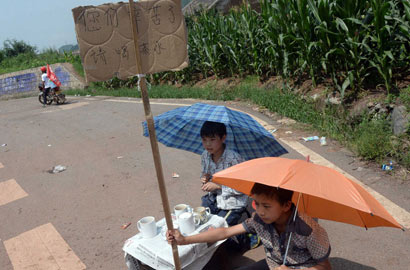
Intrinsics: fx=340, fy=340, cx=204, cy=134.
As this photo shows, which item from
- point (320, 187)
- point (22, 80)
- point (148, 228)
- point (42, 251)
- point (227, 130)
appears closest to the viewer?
point (320, 187)

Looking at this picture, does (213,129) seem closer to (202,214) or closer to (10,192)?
(202,214)

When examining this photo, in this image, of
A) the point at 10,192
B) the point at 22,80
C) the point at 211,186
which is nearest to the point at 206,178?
the point at 211,186

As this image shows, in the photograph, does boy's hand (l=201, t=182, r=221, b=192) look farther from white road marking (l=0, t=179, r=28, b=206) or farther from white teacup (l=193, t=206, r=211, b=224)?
white road marking (l=0, t=179, r=28, b=206)

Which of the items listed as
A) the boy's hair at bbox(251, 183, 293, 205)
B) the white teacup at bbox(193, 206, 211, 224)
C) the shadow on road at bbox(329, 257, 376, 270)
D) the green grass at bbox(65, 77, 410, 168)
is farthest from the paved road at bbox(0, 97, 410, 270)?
the boy's hair at bbox(251, 183, 293, 205)

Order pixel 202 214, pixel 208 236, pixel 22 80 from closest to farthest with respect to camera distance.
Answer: pixel 208 236 < pixel 202 214 < pixel 22 80

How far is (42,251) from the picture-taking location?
3.59 m

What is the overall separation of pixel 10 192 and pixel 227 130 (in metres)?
3.76

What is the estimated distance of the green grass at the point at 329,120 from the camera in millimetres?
4586

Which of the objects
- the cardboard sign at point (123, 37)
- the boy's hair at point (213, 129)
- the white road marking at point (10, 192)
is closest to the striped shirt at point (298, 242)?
the boy's hair at point (213, 129)

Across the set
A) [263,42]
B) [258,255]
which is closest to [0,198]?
[258,255]

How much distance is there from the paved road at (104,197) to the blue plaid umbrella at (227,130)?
944 millimetres

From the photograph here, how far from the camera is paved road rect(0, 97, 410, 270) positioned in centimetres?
323

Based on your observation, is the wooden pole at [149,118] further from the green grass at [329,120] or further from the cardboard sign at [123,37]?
the green grass at [329,120]

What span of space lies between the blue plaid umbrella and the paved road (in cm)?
94
